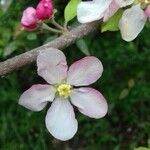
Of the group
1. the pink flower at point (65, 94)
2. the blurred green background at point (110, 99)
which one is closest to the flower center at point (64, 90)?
the pink flower at point (65, 94)

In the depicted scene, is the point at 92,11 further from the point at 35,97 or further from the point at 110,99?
the point at 110,99

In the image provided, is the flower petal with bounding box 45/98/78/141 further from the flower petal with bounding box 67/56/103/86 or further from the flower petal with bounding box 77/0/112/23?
the flower petal with bounding box 77/0/112/23

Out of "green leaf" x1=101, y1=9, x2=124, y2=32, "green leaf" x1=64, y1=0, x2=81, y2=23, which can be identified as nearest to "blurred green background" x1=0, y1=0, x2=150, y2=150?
"green leaf" x1=64, y1=0, x2=81, y2=23

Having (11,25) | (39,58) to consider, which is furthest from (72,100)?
(11,25)

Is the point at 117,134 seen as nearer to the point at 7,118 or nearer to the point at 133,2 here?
the point at 7,118

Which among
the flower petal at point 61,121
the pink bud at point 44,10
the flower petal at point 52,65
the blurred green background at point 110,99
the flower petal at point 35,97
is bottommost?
the blurred green background at point 110,99

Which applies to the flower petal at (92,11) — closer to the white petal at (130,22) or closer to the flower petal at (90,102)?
the white petal at (130,22)

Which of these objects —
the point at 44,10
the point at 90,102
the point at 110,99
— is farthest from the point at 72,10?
the point at 110,99
